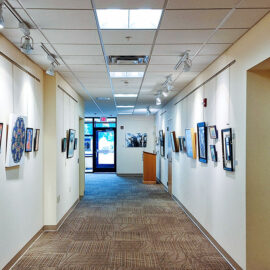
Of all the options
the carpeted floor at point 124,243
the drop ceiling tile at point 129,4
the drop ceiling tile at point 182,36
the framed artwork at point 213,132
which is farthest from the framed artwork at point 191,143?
the drop ceiling tile at point 129,4

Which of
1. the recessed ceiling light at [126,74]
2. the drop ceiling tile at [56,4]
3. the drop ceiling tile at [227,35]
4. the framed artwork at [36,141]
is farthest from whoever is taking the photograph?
the recessed ceiling light at [126,74]

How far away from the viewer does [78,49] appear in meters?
3.92

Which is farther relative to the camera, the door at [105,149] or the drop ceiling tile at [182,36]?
the door at [105,149]

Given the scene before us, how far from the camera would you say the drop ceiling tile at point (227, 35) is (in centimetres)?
327

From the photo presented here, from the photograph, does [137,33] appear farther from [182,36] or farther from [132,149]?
[132,149]

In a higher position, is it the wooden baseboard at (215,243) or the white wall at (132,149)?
the white wall at (132,149)

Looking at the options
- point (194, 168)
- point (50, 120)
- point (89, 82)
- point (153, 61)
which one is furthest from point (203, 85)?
point (50, 120)

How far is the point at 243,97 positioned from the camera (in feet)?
11.1

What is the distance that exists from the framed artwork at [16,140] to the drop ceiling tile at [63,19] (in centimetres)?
123

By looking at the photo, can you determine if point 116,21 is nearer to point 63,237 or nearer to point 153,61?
point 153,61

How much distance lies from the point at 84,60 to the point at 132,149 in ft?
32.7

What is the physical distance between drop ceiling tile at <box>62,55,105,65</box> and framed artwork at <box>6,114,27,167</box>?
1106 millimetres

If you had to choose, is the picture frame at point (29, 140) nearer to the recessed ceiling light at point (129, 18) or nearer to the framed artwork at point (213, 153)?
the recessed ceiling light at point (129, 18)

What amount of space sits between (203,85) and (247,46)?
188 cm
